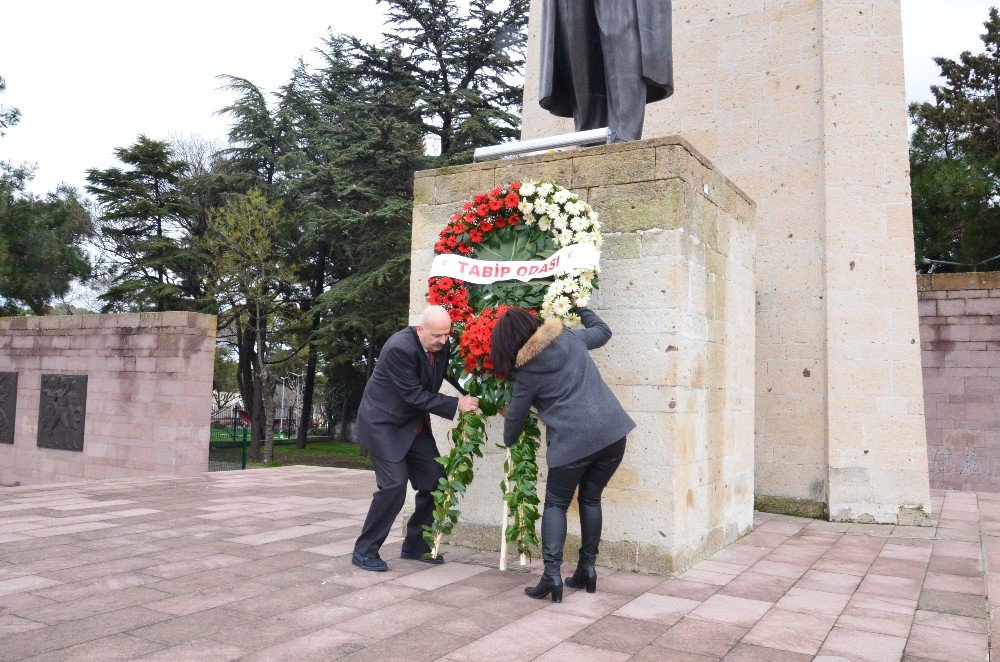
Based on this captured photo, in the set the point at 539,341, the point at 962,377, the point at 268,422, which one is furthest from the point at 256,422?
the point at 539,341

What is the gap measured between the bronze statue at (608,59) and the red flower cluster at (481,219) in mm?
1102

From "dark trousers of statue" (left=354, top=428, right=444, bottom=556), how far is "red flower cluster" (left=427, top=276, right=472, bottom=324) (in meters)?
0.82

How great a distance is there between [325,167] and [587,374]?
57.2ft

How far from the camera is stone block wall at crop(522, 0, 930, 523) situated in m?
7.43

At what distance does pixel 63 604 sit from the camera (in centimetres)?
385

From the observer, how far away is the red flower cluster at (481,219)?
5.11 m

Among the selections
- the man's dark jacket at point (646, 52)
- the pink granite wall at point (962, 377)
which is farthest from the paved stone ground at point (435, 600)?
the pink granite wall at point (962, 377)

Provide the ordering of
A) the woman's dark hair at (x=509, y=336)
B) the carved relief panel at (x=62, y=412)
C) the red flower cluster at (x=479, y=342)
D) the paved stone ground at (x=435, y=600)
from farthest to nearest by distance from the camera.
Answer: the carved relief panel at (x=62, y=412), the red flower cluster at (x=479, y=342), the woman's dark hair at (x=509, y=336), the paved stone ground at (x=435, y=600)

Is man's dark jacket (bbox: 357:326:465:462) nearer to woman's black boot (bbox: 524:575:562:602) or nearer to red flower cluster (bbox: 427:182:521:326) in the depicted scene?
red flower cluster (bbox: 427:182:521:326)

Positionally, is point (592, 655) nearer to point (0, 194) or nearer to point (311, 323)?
point (311, 323)

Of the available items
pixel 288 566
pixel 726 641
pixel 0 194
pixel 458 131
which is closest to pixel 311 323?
pixel 458 131

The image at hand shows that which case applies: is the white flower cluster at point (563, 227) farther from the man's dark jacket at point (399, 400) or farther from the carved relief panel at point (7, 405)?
the carved relief panel at point (7, 405)

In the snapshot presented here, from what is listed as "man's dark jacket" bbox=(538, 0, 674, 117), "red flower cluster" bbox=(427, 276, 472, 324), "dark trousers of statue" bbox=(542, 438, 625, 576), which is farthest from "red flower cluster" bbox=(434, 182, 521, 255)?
"dark trousers of statue" bbox=(542, 438, 625, 576)

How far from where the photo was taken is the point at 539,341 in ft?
13.4
